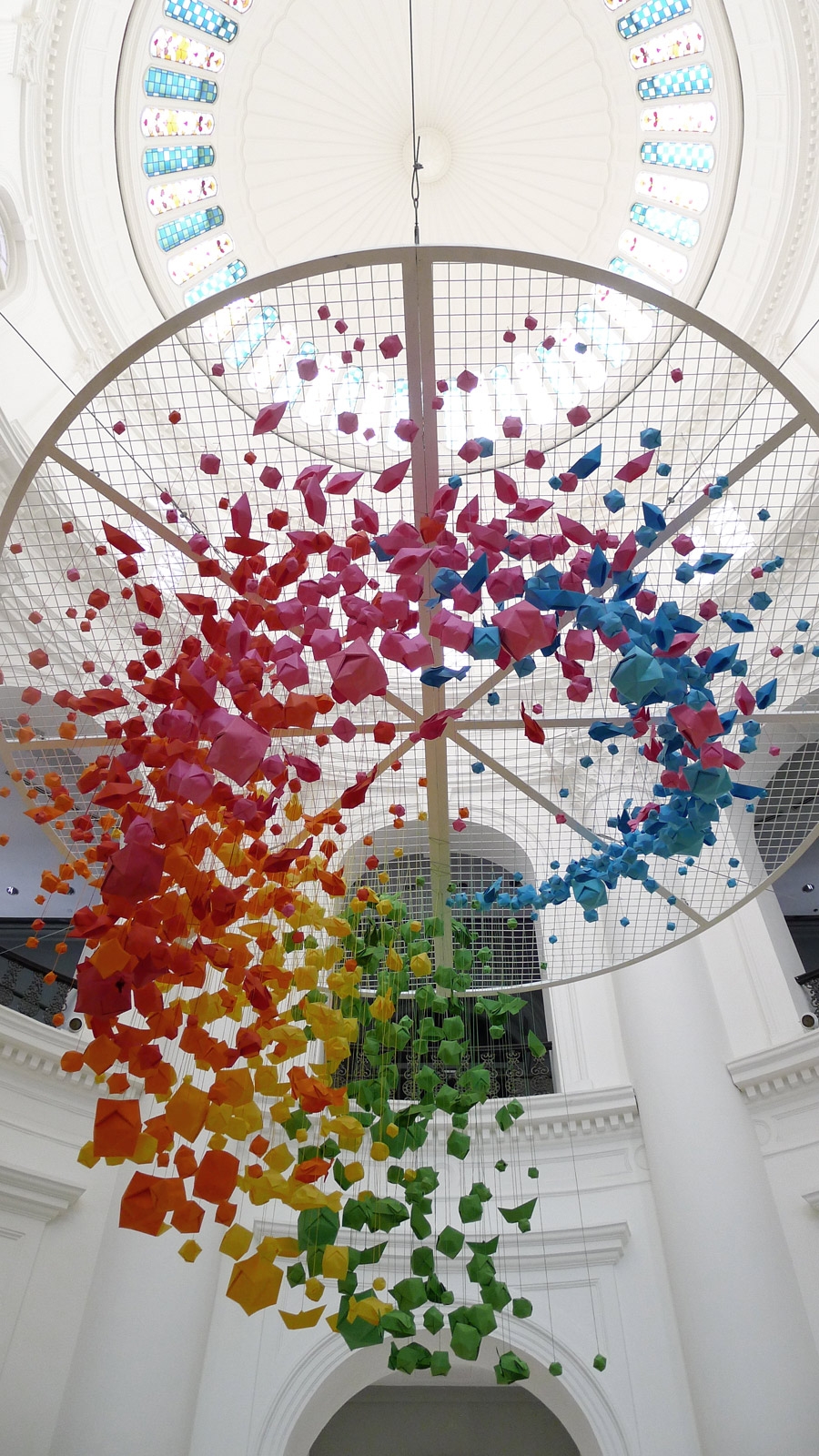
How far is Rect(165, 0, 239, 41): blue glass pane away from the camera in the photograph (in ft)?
33.7

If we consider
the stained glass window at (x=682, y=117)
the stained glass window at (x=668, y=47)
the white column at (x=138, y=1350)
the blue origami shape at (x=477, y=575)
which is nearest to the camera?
the blue origami shape at (x=477, y=575)

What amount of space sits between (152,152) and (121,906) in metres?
11.0

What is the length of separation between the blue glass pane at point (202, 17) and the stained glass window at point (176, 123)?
0.82m

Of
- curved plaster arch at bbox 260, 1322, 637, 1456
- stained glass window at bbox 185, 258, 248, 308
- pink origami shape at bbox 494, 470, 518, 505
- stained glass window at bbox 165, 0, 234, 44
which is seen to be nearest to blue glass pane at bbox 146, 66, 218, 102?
stained glass window at bbox 165, 0, 234, 44

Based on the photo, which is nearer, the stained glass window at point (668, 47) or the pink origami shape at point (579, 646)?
the pink origami shape at point (579, 646)

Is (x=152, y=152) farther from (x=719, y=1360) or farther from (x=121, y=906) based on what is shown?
(x=719, y=1360)

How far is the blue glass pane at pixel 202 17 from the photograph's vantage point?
10.3 m

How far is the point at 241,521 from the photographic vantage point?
11.1 ft

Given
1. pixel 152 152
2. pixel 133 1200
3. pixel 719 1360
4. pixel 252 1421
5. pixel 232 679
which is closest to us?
pixel 133 1200

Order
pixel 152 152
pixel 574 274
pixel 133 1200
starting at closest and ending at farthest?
pixel 133 1200 → pixel 574 274 → pixel 152 152

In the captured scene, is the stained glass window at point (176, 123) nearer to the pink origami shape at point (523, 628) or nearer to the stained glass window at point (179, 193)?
the stained glass window at point (179, 193)

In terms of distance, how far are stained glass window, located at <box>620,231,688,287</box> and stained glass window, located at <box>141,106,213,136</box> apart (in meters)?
5.42

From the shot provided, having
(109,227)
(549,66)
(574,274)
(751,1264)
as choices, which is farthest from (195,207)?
(751,1264)

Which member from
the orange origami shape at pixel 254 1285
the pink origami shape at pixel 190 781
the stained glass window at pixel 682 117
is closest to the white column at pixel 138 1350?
the orange origami shape at pixel 254 1285
